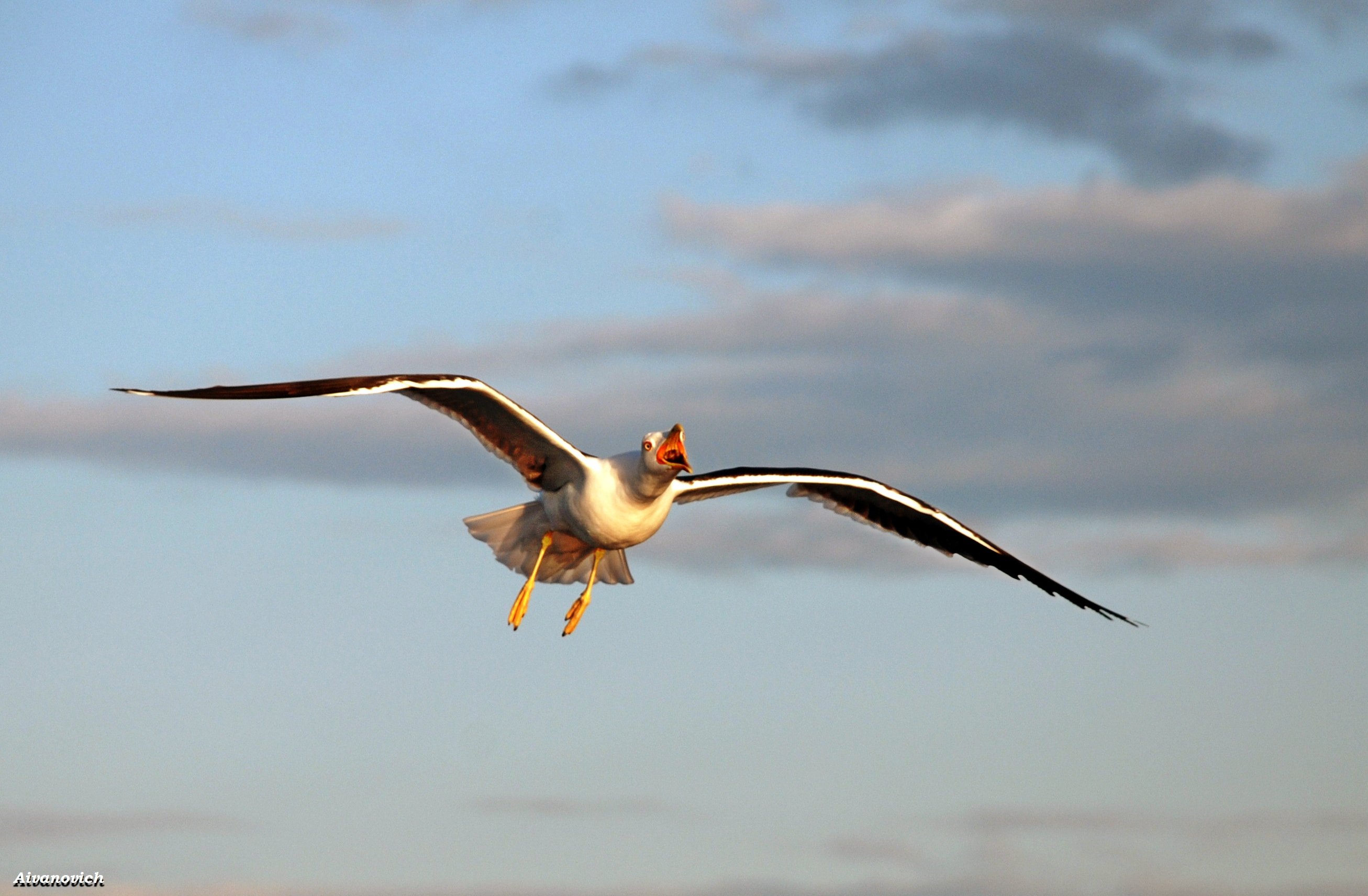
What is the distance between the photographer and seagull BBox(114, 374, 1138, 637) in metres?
21.6

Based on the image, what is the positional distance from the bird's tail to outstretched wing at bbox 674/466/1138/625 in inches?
68.7

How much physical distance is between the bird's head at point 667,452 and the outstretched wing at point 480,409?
1.19 m

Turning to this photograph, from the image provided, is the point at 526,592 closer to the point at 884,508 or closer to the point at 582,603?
the point at 582,603

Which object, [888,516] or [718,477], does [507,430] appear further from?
[888,516]

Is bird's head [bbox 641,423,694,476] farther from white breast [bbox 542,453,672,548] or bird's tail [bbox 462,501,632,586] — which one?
bird's tail [bbox 462,501,632,586]

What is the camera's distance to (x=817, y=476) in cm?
2473

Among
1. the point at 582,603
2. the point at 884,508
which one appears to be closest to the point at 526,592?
the point at 582,603

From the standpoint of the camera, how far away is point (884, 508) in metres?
27.2

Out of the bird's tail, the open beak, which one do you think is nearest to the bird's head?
the open beak

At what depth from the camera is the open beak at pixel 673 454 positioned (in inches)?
863

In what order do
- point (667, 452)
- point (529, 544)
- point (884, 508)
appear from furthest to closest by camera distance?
point (884, 508)
point (529, 544)
point (667, 452)

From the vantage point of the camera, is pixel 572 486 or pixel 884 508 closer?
pixel 572 486

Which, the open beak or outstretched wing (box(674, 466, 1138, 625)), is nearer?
the open beak

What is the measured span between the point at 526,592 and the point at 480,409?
2783 millimetres
